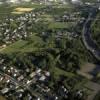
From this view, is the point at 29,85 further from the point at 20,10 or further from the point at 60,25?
the point at 20,10

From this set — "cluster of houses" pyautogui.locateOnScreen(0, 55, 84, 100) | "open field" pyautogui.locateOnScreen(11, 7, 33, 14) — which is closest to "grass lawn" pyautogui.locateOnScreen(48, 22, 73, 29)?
"open field" pyautogui.locateOnScreen(11, 7, 33, 14)

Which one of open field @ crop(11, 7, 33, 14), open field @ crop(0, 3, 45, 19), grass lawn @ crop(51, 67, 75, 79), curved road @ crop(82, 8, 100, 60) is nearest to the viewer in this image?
grass lawn @ crop(51, 67, 75, 79)

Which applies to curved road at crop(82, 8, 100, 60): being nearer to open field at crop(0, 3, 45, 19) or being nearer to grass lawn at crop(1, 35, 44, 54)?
grass lawn at crop(1, 35, 44, 54)

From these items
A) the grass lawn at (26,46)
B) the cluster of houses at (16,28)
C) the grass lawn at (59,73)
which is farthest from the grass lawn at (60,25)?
the grass lawn at (59,73)

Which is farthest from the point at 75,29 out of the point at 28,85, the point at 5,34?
the point at 28,85

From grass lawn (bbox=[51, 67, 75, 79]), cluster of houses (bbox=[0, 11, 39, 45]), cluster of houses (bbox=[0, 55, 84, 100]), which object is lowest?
cluster of houses (bbox=[0, 55, 84, 100])

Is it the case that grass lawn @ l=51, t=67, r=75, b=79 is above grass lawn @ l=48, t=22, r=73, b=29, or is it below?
below

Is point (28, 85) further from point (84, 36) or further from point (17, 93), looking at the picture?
point (84, 36)

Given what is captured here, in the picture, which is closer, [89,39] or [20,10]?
[89,39]

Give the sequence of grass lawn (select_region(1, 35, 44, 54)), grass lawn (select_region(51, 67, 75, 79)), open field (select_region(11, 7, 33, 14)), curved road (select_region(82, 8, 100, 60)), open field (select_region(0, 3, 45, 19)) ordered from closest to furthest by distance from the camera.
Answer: grass lawn (select_region(51, 67, 75, 79)), curved road (select_region(82, 8, 100, 60)), grass lawn (select_region(1, 35, 44, 54)), open field (select_region(0, 3, 45, 19)), open field (select_region(11, 7, 33, 14))

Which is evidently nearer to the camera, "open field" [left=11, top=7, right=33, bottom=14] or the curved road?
the curved road

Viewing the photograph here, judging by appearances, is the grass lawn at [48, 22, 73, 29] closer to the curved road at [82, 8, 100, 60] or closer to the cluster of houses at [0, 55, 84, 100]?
the curved road at [82, 8, 100, 60]

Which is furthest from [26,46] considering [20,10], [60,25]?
[20,10]
